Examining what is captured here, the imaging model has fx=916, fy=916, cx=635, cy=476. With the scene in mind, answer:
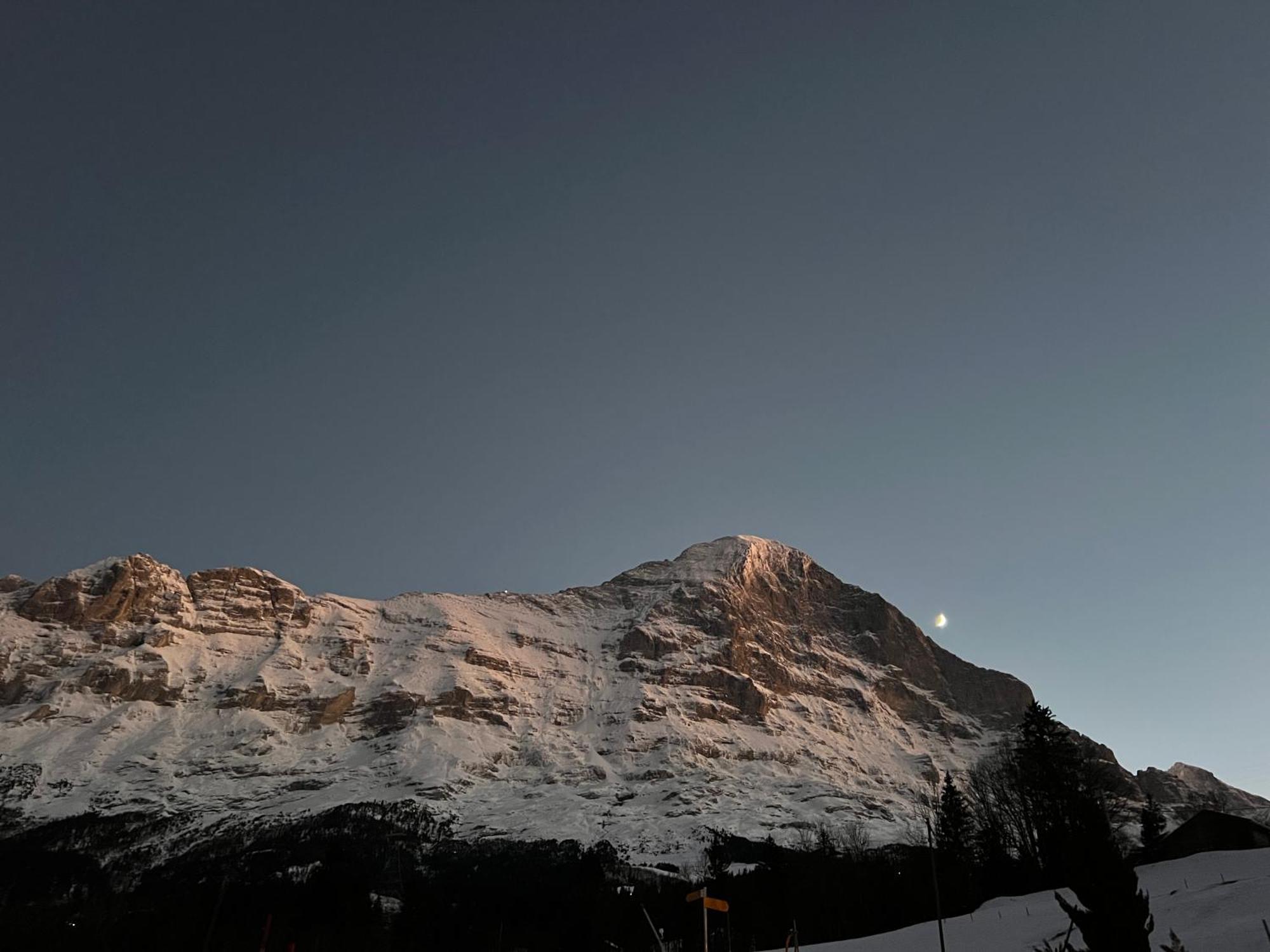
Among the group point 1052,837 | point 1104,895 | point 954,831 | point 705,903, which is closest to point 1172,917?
point 1104,895

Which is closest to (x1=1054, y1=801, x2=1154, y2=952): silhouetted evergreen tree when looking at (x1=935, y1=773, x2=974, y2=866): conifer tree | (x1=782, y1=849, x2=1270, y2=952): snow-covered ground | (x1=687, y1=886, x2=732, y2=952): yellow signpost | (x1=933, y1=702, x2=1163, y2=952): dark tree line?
(x1=933, y1=702, x2=1163, y2=952): dark tree line

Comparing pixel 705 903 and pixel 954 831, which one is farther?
pixel 954 831

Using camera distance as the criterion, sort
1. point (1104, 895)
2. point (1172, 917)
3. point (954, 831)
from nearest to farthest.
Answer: point (1104, 895) < point (1172, 917) < point (954, 831)

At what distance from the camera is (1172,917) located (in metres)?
25.0

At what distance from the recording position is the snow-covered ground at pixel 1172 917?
2200 centimetres

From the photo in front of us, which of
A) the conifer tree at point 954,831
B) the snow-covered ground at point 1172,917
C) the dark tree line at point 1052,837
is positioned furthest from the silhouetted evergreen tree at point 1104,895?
the conifer tree at point 954,831

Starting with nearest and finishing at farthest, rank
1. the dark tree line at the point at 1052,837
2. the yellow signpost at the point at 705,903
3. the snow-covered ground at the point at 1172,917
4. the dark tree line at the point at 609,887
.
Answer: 1. the yellow signpost at the point at 705,903
2. the dark tree line at the point at 1052,837
3. the snow-covered ground at the point at 1172,917
4. the dark tree line at the point at 609,887

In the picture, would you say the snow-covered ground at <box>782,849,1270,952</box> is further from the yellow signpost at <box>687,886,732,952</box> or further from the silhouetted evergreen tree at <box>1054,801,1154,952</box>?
the yellow signpost at <box>687,886,732,952</box>

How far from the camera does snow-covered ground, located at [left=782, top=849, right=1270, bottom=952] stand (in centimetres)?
2200

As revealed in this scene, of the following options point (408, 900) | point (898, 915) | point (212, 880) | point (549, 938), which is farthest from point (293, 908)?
point (212, 880)

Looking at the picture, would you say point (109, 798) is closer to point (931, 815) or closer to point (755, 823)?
point (755, 823)

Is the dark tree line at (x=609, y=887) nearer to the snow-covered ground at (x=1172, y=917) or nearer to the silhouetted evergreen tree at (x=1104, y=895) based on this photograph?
the silhouetted evergreen tree at (x=1104, y=895)

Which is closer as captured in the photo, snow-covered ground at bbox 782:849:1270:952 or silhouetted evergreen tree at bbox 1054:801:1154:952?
silhouetted evergreen tree at bbox 1054:801:1154:952

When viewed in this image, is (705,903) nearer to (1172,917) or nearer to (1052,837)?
(1172,917)
